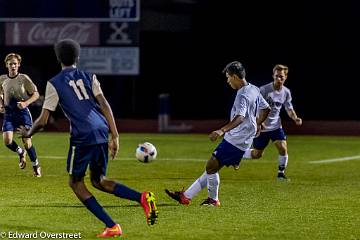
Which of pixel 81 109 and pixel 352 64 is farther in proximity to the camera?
pixel 352 64

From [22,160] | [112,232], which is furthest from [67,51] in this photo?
[22,160]

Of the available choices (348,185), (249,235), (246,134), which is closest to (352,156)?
(348,185)

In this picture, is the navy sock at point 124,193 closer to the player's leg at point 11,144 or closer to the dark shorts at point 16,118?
the dark shorts at point 16,118

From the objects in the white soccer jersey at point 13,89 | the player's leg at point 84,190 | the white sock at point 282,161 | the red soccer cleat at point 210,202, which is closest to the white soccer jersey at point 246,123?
the red soccer cleat at point 210,202

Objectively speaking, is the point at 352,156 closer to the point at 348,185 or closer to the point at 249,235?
the point at 348,185

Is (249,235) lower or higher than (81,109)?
lower

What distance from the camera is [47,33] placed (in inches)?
1298

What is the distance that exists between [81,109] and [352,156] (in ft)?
46.4

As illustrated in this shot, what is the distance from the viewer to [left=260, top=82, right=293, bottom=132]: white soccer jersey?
16.2 m

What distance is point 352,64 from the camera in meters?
34.8

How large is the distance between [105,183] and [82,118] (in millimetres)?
749

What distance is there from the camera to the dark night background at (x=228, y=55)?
34.9m

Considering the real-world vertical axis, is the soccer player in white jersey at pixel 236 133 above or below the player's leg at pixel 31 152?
above

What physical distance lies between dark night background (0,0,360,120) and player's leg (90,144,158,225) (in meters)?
25.0
